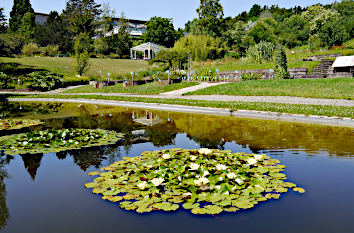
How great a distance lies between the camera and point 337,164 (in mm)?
5691

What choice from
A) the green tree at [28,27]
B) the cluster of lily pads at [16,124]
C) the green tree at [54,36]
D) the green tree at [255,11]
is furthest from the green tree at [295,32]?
the green tree at [28,27]

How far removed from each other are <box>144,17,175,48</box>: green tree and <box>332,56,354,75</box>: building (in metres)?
49.1

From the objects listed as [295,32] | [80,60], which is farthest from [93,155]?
[295,32]

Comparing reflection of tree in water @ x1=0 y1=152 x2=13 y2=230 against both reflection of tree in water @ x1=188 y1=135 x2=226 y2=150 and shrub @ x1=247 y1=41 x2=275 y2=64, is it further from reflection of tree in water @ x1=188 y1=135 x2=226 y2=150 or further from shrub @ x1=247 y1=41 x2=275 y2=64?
shrub @ x1=247 y1=41 x2=275 y2=64

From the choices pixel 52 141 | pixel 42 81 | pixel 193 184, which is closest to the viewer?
pixel 193 184

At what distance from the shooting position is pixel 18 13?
67688 millimetres

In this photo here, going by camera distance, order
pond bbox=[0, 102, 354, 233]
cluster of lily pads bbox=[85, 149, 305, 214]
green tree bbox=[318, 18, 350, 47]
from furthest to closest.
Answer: green tree bbox=[318, 18, 350, 47] < cluster of lily pads bbox=[85, 149, 305, 214] < pond bbox=[0, 102, 354, 233]

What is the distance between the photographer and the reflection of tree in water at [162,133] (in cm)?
784

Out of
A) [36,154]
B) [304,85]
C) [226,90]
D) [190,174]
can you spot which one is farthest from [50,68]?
[190,174]

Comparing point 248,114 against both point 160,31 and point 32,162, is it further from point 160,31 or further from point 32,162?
point 160,31

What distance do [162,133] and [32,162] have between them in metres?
3.98

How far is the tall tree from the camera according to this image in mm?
64625

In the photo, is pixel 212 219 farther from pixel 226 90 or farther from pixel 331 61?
pixel 331 61

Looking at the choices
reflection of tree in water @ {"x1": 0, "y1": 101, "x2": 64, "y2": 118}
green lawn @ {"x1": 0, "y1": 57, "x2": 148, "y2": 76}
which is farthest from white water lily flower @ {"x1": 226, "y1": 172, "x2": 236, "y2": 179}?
green lawn @ {"x1": 0, "y1": 57, "x2": 148, "y2": 76}
